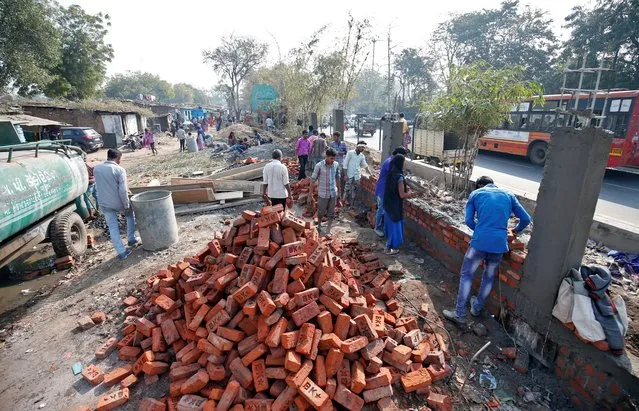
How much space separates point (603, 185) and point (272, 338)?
11605 mm

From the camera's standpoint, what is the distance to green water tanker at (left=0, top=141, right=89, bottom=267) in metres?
4.84

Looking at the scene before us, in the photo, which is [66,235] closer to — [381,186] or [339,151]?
[381,186]

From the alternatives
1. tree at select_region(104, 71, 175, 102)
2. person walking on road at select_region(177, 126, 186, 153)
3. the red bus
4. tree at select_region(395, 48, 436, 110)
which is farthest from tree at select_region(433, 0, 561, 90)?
tree at select_region(104, 71, 175, 102)

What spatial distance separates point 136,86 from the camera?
2498 inches

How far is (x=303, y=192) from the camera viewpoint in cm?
889

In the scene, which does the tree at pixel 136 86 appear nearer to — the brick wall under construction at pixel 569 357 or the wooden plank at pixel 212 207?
the wooden plank at pixel 212 207

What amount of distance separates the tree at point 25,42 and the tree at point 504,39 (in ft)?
106

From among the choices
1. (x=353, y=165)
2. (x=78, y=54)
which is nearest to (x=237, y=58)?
(x=78, y=54)

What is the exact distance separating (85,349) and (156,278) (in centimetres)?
110

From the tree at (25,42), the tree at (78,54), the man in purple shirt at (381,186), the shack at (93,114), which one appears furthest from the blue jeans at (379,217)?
the tree at (78,54)

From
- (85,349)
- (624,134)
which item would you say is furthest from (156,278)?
(624,134)

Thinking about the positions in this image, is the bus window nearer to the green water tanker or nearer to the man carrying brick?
the man carrying brick

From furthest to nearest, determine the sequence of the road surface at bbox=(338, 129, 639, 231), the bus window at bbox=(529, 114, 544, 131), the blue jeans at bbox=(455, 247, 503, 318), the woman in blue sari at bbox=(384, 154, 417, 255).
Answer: the bus window at bbox=(529, 114, 544, 131)
the road surface at bbox=(338, 129, 639, 231)
the woman in blue sari at bbox=(384, 154, 417, 255)
the blue jeans at bbox=(455, 247, 503, 318)

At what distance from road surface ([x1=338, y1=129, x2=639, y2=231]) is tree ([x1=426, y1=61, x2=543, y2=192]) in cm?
232
